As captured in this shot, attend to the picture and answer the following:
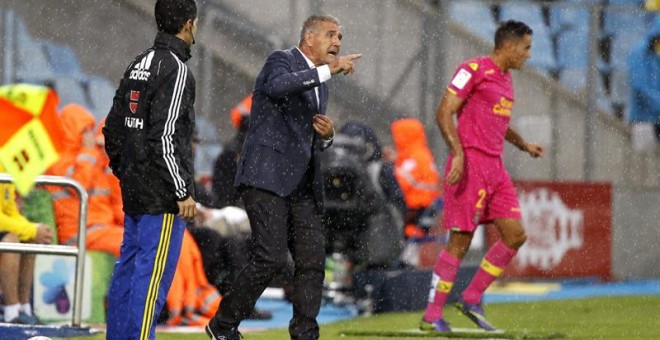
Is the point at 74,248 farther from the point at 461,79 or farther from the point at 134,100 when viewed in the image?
the point at 134,100

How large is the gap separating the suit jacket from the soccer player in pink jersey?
7.21 feet

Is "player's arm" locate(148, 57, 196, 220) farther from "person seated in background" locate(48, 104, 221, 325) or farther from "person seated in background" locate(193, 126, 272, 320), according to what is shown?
"person seated in background" locate(193, 126, 272, 320)

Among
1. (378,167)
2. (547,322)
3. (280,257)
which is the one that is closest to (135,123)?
(280,257)

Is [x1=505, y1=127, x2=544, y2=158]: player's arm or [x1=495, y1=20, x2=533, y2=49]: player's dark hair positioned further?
[x1=505, y1=127, x2=544, y2=158]: player's arm

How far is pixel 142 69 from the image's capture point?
291 inches

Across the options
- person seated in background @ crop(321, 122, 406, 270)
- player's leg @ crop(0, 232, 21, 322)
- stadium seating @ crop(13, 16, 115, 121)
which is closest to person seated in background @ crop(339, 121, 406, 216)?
person seated in background @ crop(321, 122, 406, 270)

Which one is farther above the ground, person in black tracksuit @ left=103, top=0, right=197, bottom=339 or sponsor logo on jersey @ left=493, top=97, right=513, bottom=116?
sponsor logo on jersey @ left=493, top=97, right=513, bottom=116

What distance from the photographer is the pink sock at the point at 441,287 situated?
10750mm

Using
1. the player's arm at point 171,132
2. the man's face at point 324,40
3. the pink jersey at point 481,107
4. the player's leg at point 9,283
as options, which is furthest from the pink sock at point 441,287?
the player's arm at point 171,132

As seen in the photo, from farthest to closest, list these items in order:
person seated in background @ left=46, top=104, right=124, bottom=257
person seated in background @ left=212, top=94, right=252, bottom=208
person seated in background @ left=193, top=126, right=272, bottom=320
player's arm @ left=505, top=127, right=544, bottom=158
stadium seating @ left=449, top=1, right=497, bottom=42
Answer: stadium seating @ left=449, top=1, right=497, bottom=42
person seated in background @ left=212, top=94, right=252, bottom=208
person seated in background @ left=193, top=126, right=272, bottom=320
person seated in background @ left=46, top=104, right=124, bottom=257
player's arm @ left=505, top=127, right=544, bottom=158

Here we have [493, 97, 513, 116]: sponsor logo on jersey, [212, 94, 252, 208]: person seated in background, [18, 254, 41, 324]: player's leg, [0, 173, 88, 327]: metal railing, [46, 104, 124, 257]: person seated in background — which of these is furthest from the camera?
[212, 94, 252, 208]: person seated in background

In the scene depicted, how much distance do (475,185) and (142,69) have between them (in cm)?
384

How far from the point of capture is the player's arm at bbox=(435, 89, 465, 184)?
10586 millimetres

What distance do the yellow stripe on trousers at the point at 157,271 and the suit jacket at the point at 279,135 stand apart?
116cm
